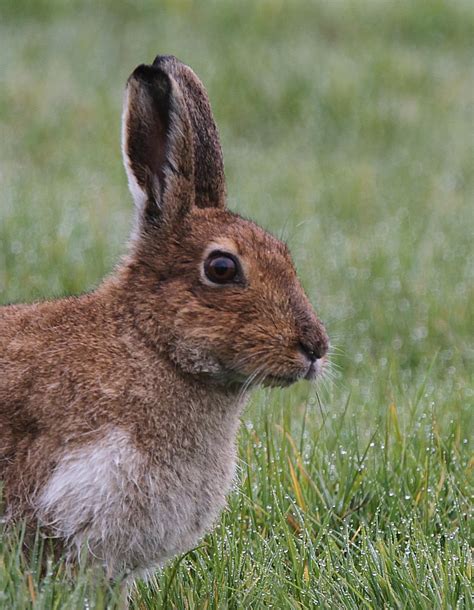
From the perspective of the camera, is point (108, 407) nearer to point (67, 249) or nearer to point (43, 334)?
point (43, 334)

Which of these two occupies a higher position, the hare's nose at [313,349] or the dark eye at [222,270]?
the dark eye at [222,270]

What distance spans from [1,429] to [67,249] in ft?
12.7

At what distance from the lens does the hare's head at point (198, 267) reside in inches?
139

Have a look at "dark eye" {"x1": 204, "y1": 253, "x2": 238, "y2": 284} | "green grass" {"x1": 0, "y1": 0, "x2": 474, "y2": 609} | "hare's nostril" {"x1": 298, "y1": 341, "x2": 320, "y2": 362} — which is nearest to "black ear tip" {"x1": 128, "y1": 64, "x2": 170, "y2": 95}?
"dark eye" {"x1": 204, "y1": 253, "x2": 238, "y2": 284}

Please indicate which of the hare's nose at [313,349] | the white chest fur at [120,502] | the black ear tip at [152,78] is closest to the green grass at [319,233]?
the white chest fur at [120,502]

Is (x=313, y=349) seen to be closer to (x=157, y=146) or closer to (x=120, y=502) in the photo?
(x=120, y=502)

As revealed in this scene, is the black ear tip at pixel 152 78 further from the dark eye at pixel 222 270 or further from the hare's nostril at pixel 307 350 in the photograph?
the hare's nostril at pixel 307 350

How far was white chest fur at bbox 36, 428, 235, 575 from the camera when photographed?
3.33 meters

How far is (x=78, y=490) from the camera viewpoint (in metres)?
3.31

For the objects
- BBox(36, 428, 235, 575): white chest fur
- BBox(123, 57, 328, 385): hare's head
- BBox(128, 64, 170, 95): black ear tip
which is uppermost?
BBox(128, 64, 170, 95): black ear tip

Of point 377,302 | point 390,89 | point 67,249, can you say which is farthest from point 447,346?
point 390,89

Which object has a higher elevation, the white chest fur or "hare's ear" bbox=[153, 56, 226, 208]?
"hare's ear" bbox=[153, 56, 226, 208]

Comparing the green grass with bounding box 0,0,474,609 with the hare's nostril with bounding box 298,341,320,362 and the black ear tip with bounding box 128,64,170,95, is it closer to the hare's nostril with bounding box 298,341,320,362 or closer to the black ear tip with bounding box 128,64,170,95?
the hare's nostril with bounding box 298,341,320,362

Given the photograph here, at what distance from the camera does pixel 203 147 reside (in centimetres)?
396
